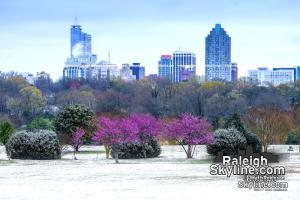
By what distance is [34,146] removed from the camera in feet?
174

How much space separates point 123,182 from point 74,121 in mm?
33271

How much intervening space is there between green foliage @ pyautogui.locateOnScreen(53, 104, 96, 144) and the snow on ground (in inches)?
740

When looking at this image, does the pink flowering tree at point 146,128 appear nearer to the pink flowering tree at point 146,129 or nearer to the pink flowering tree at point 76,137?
the pink flowering tree at point 146,129

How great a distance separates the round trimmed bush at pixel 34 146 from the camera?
52.9 meters

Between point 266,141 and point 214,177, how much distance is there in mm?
28031

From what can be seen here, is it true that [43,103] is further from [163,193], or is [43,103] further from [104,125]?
[163,193]

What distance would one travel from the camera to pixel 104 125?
2088 inches

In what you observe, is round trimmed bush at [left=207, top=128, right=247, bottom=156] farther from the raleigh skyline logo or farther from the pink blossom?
the pink blossom


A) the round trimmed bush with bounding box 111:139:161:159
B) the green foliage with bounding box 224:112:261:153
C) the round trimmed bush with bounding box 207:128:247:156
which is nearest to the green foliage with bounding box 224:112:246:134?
the green foliage with bounding box 224:112:261:153

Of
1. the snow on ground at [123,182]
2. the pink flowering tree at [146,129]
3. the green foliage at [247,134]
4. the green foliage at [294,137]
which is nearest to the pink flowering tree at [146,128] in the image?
the pink flowering tree at [146,129]

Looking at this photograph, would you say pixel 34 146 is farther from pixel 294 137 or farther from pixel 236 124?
pixel 294 137

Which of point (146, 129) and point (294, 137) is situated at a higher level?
point (146, 129)

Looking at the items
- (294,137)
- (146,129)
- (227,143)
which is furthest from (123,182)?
(294,137)

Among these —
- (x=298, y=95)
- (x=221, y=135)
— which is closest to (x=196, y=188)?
(x=221, y=135)
